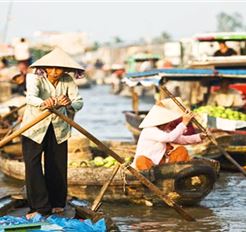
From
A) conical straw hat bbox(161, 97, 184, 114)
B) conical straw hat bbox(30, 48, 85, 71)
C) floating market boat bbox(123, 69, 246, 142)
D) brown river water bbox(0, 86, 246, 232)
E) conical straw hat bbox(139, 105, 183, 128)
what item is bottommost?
brown river water bbox(0, 86, 246, 232)

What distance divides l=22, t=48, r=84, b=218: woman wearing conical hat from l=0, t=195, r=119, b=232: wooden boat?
0.14m

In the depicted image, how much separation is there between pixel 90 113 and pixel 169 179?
17.0 metres

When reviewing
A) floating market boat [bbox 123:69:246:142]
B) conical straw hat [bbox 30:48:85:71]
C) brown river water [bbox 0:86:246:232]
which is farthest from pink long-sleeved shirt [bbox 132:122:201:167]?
floating market boat [bbox 123:69:246:142]

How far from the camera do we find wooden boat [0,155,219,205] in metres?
7.73

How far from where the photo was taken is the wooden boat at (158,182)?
304 inches

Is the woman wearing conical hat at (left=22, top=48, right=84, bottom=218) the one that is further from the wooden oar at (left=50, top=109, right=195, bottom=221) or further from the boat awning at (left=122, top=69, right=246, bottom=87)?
the boat awning at (left=122, top=69, right=246, bottom=87)

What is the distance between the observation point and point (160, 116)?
308 inches

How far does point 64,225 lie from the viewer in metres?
5.69

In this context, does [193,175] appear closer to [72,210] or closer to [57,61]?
[72,210]

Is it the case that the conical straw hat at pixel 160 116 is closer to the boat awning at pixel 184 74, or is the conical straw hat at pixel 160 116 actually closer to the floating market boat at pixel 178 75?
the floating market boat at pixel 178 75

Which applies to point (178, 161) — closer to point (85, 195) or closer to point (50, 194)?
point (85, 195)

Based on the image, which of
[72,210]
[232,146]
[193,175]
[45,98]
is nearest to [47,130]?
[45,98]

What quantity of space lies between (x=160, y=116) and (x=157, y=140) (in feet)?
0.80

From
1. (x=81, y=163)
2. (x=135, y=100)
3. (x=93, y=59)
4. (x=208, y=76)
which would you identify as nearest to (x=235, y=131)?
(x=208, y=76)
